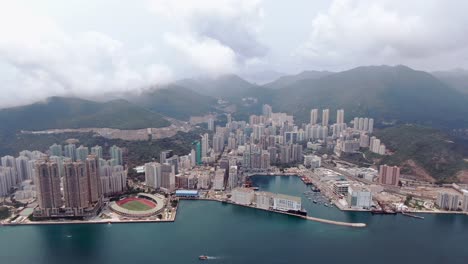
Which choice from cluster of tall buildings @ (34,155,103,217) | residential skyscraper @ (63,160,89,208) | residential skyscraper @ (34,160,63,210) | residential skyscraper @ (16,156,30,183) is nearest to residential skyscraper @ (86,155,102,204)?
cluster of tall buildings @ (34,155,103,217)

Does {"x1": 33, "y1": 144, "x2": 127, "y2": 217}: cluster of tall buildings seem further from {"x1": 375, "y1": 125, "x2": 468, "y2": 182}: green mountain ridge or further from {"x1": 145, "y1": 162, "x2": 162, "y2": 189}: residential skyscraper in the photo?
{"x1": 375, "y1": 125, "x2": 468, "y2": 182}: green mountain ridge

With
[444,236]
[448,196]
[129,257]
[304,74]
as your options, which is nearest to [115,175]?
[129,257]

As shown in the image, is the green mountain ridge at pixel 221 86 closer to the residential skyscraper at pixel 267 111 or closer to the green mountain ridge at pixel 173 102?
the residential skyscraper at pixel 267 111

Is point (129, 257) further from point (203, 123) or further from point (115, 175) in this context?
point (203, 123)

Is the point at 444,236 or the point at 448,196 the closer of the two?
the point at 444,236

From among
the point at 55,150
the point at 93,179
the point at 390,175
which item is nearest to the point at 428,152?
the point at 390,175

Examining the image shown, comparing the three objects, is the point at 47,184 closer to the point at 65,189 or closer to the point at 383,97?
the point at 65,189
